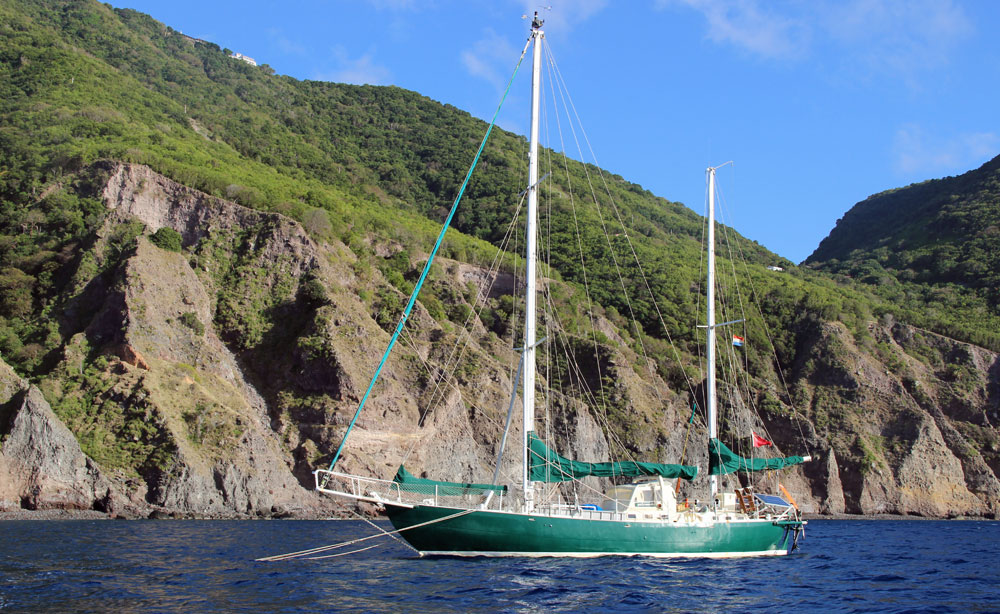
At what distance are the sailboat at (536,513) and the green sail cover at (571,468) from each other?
4cm

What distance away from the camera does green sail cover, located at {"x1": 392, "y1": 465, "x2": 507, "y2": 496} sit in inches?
1112

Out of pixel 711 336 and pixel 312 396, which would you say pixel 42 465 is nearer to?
pixel 312 396

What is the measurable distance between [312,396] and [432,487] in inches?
1277

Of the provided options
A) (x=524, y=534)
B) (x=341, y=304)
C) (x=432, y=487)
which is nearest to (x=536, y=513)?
(x=524, y=534)

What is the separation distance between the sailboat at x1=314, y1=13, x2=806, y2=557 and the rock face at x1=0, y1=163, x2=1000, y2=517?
11.0 meters

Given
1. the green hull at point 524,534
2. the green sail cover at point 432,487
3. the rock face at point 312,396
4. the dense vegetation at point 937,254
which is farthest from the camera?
the dense vegetation at point 937,254

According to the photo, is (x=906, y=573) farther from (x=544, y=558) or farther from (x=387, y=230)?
(x=387, y=230)

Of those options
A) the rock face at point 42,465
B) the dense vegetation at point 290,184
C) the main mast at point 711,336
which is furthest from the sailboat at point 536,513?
the rock face at point 42,465

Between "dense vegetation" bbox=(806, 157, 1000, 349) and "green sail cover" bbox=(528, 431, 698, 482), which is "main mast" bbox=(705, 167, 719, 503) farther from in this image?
"dense vegetation" bbox=(806, 157, 1000, 349)

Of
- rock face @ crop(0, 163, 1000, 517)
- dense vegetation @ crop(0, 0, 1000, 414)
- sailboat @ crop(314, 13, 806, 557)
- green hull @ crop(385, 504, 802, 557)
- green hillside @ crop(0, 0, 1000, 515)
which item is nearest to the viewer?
green hull @ crop(385, 504, 802, 557)

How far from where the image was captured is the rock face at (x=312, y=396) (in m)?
50.1

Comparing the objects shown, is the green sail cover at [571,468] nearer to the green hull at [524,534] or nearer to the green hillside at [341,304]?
the green hull at [524,534]

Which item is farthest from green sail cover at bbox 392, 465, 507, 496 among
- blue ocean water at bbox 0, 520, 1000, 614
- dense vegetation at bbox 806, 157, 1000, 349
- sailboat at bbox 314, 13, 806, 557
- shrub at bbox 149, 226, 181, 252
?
dense vegetation at bbox 806, 157, 1000, 349

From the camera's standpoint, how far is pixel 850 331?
90000 millimetres
